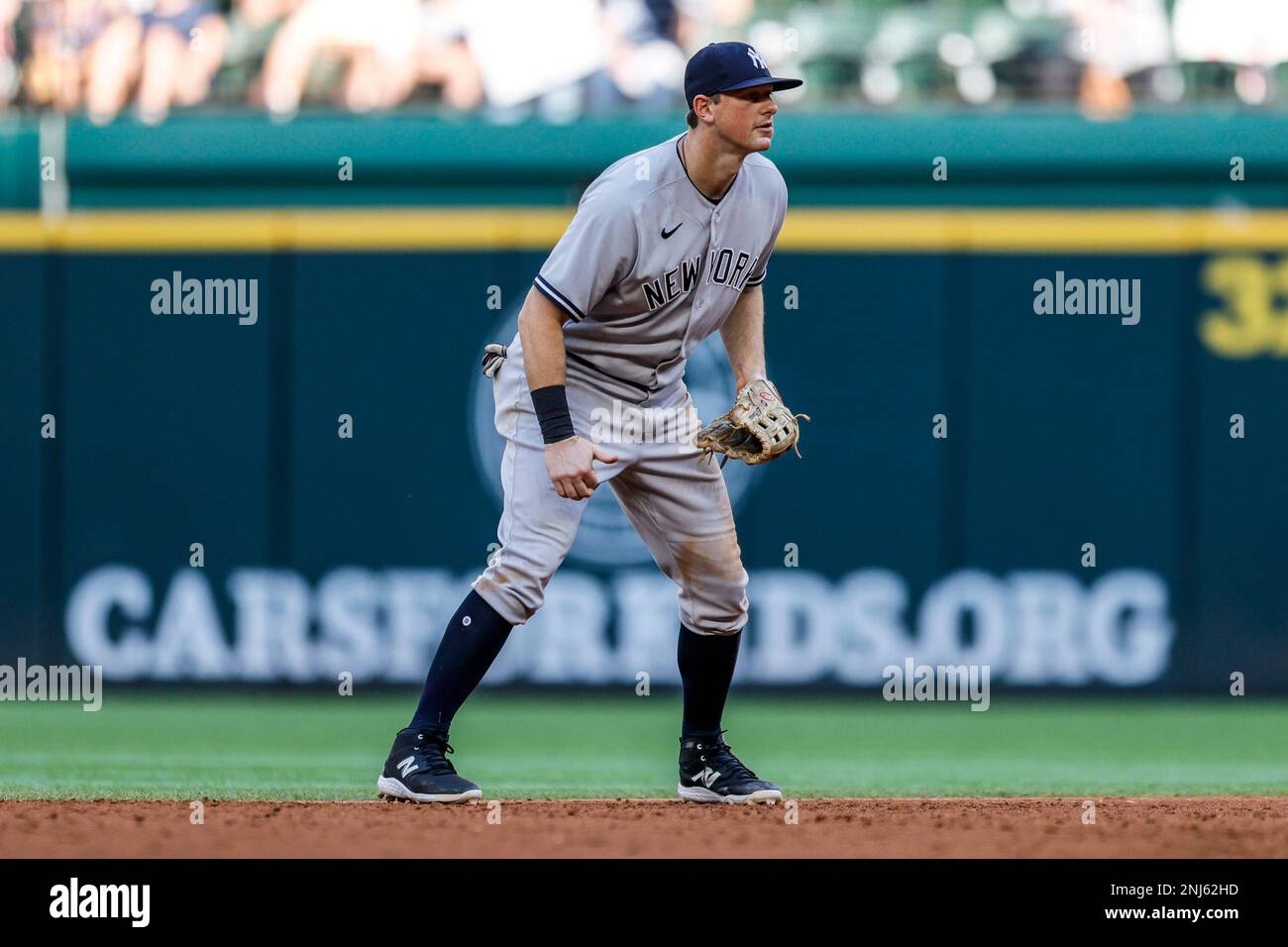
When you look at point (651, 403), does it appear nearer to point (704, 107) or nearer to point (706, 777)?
point (704, 107)

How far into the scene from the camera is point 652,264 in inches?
167

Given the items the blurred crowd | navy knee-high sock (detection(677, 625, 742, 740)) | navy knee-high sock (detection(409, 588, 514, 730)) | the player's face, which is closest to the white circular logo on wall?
the blurred crowd

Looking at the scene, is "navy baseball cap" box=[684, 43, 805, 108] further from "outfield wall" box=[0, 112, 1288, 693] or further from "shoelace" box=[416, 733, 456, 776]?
"outfield wall" box=[0, 112, 1288, 693]

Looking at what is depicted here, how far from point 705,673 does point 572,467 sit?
0.73 m

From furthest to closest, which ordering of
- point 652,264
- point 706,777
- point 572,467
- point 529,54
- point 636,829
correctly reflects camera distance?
point 529,54 < point 706,777 < point 652,264 < point 572,467 < point 636,829

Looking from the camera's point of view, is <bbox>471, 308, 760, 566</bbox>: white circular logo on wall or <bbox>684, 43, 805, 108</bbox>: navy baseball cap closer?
<bbox>684, 43, 805, 108</bbox>: navy baseball cap

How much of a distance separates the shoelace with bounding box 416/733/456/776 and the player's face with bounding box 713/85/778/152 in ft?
5.02

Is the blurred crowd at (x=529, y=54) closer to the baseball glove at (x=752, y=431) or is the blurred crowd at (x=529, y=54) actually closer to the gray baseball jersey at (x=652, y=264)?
the gray baseball jersey at (x=652, y=264)

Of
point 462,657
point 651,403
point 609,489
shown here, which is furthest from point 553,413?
point 609,489

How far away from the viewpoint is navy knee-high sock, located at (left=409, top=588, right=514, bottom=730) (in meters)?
4.27

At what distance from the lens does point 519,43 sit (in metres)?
8.14

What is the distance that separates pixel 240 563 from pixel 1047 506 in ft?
11.2

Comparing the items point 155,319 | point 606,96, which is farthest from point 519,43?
point 155,319

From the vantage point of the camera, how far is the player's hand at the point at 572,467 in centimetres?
411
